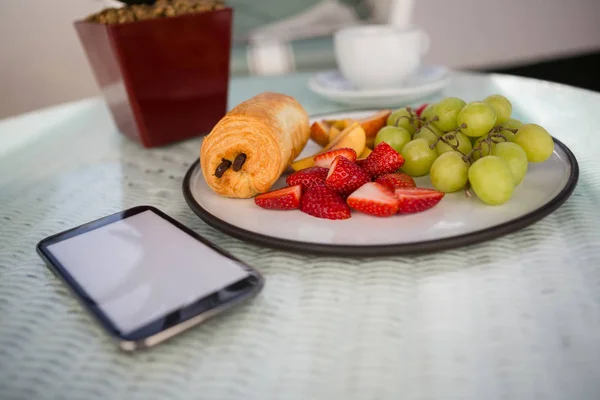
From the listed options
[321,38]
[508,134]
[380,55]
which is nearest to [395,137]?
[508,134]

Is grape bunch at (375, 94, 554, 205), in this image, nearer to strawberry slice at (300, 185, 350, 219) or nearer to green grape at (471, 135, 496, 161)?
green grape at (471, 135, 496, 161)

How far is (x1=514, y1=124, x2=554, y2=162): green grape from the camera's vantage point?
0.64 meters

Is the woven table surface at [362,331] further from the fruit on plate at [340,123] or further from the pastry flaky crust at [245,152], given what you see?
the fruit on plate at [340,123]

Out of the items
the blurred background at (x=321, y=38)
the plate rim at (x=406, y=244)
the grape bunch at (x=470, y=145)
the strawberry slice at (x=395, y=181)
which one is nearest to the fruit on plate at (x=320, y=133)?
the grape bunch at (x=470, y=145)

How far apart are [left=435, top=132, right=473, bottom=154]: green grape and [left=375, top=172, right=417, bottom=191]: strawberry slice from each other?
10cm

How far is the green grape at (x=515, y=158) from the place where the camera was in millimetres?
601

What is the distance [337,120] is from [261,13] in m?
1.55

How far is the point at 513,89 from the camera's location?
1.12 m

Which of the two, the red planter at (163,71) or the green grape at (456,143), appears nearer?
the green grape at (456,143)

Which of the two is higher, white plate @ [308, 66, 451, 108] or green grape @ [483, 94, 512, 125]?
green grape @ [483, 94, 512, 125]

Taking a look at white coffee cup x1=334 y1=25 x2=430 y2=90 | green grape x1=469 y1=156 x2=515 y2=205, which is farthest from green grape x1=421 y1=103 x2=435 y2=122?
white coffee cup x1=334 y1=25 x2=430 y2=90

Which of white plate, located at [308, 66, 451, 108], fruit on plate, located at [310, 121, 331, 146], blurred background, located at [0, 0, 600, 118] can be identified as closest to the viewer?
fruit on plate, located at [310, 121, 331, 146]

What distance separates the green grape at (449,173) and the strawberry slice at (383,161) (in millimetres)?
51

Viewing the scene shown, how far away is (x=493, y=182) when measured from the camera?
55cm
